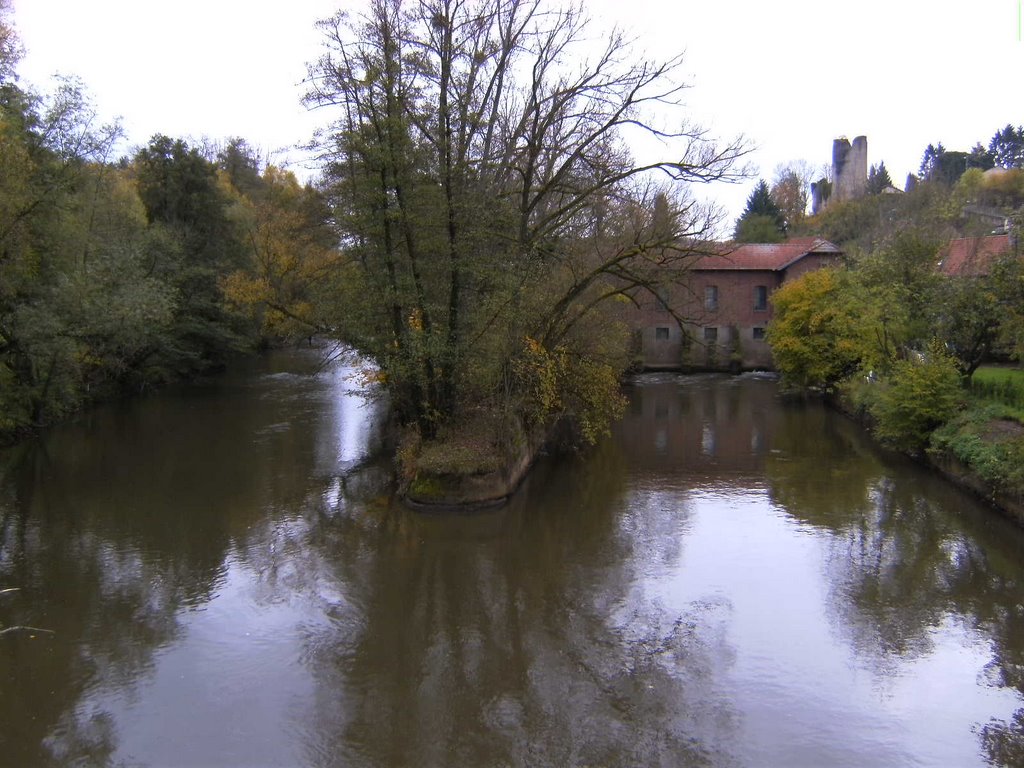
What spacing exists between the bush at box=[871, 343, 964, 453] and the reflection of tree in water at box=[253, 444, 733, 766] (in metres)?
7.23

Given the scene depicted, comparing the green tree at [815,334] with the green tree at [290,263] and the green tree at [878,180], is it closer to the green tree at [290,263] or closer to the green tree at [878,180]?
the green tree at [290,263]

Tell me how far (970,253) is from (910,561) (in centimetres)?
1696

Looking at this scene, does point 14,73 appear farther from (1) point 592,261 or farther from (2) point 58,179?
(1) point 592,261

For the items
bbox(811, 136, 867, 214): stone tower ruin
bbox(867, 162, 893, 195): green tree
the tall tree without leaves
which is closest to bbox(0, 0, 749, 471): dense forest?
the tall tree without leaves

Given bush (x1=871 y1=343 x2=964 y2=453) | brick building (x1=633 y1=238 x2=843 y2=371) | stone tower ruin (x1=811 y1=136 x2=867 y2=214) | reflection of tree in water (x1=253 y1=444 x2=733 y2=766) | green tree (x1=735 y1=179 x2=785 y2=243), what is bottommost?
reflection of tree in water (x1=253 y1=444 x2=733 y2=766)

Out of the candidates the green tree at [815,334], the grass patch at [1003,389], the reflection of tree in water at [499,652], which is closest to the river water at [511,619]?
the reflection of tree in water at [499,652]

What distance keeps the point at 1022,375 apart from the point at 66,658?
1905 centimetres

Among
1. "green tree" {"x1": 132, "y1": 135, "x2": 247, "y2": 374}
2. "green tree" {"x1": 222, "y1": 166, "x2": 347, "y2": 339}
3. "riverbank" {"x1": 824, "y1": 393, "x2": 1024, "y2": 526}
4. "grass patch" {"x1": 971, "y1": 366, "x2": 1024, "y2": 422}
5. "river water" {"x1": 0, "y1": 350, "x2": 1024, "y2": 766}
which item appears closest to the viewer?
"river water" {"x1": 0, "y1": 350, "x2": 1024, "y2": 766}

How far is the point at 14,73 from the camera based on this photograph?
17.5 meters

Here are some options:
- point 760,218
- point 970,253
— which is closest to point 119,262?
point 970,253

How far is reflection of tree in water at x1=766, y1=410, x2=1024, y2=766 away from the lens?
8.70 m

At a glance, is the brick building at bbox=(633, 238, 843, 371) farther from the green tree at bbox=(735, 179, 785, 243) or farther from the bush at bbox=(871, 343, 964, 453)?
the bush at bbox=(871, 343, 964, 453)

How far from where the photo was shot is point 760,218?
162ft

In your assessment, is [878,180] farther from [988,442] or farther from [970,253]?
[988,442]
